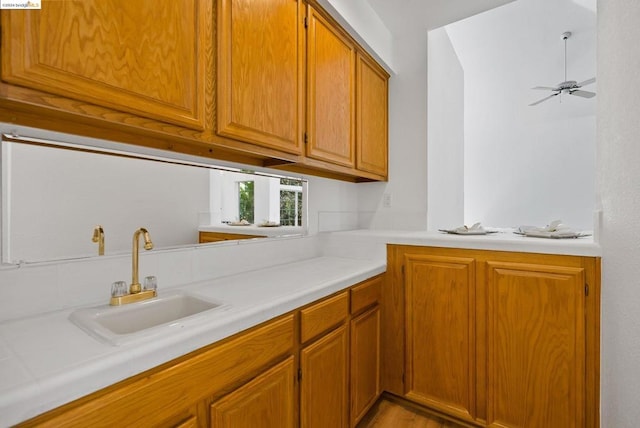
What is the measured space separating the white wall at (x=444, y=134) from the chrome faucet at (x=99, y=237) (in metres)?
2.00

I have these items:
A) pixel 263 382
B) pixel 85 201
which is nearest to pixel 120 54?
pixel 85 201

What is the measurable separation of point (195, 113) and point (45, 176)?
1.70 feet

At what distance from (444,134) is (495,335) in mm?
1766

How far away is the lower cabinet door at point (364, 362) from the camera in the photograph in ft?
5.08

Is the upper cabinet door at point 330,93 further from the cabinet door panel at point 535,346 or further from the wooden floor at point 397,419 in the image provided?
the wooden floor at point 397,419

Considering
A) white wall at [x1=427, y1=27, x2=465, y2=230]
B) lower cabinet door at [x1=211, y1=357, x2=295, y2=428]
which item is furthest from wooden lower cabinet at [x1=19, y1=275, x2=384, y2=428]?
white wall at [x1=427, y1=27, x2=465, y2=230]

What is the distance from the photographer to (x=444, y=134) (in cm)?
271

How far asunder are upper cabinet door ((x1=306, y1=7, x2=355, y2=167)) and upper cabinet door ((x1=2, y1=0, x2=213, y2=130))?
24.6 inches

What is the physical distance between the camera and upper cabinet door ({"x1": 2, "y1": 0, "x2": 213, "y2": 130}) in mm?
720

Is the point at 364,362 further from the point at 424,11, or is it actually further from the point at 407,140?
the point at 424,11

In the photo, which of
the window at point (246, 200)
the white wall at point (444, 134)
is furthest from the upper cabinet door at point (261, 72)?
the white wall at point (444, 134)

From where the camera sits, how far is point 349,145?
6.31 feet

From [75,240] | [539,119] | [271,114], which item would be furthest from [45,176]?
[539,119]

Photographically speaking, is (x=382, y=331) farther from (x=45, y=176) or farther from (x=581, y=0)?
(x=581, y=0)
